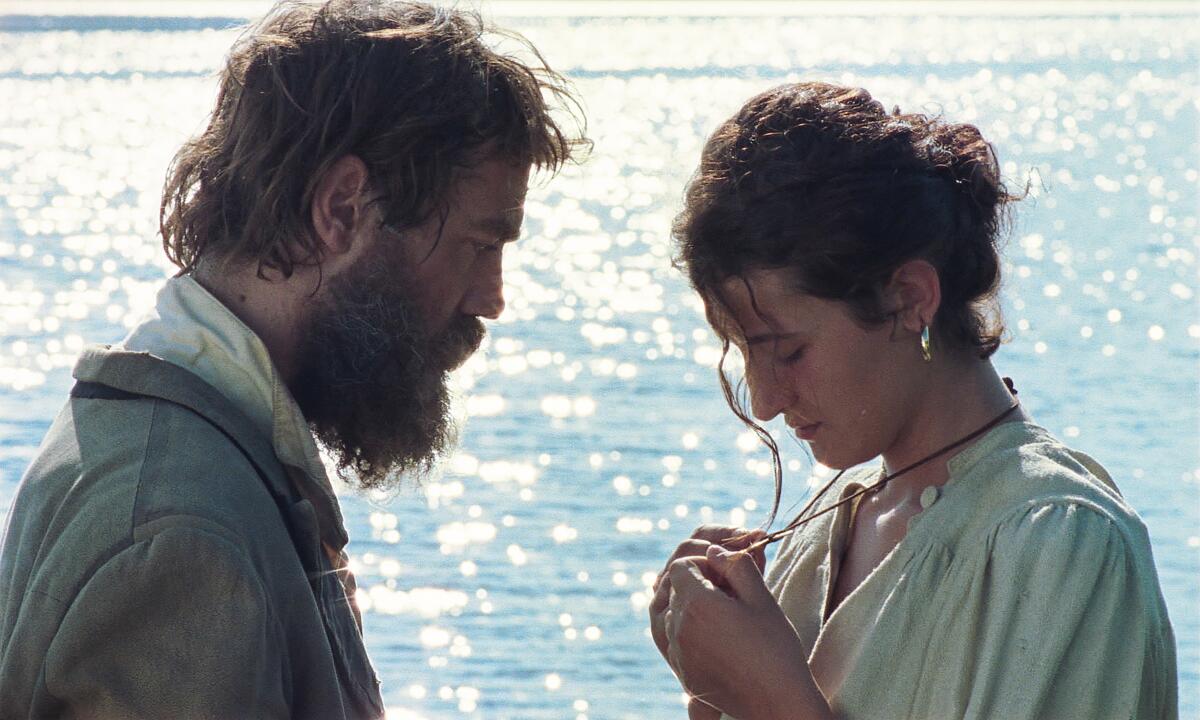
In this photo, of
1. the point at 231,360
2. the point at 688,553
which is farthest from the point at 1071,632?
the point at 231,360

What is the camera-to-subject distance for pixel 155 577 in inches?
82.1

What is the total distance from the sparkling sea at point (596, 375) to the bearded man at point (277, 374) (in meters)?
0.33

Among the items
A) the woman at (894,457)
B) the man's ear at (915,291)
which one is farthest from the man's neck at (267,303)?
the man's ear at (915,291)

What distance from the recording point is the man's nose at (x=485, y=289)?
108 inches

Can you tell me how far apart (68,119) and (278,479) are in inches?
1344

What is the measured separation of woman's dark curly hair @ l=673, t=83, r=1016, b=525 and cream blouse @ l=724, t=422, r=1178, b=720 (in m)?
0.25

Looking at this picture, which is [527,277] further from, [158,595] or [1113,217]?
[158,595]

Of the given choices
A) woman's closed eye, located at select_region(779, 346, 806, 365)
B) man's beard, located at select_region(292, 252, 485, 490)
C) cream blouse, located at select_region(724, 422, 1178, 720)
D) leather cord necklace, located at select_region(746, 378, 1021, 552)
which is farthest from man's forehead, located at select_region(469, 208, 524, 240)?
cream blouse, located at select_region(724, 422, 1178, 720)

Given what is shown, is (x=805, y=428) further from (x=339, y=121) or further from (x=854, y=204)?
(x=339, y=121)

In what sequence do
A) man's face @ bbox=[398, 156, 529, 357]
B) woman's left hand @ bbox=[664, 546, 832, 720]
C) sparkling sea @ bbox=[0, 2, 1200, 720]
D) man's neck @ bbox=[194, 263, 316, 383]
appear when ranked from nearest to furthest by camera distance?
woman's left hand @ bbox=[664, 546, 832, 720] → man's neck @ bbox=[194, 263, 316, 383] → man's face @ bbox=[398, 156, 529, 357] → sparkling sea @ bbox=[0, 2, 1200, 720]

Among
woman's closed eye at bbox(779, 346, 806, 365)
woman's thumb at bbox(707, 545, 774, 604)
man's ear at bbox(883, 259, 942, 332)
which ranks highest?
man's ear at bbox(883, 259, 942, 332)

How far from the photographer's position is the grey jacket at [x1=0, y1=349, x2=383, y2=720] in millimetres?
2086

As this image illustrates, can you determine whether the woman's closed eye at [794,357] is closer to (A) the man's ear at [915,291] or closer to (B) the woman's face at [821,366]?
(B) the woman's face at [821,366]

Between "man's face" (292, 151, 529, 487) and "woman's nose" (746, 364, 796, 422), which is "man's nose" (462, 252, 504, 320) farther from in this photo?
"woman's nose" (746, 364, 796, 422)
